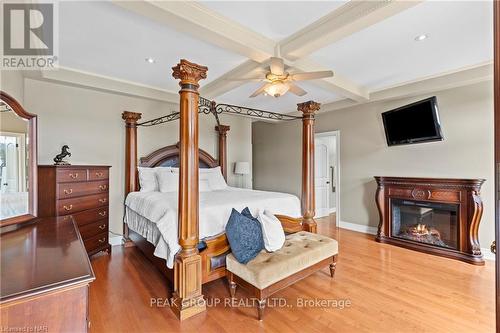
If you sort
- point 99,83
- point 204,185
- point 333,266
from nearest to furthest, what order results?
point 333,266 < point 99,83 < point 204,185

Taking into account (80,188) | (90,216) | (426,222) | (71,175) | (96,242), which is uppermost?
(71,175)

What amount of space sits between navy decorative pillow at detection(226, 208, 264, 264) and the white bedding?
0.70ft

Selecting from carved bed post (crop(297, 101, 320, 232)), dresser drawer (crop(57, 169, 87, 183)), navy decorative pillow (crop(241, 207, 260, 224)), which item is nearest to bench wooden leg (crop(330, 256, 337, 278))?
carved bed post (crop(297, 101, 320, 232))

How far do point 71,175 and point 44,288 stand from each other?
261cm

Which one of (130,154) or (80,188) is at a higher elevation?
(130,154)

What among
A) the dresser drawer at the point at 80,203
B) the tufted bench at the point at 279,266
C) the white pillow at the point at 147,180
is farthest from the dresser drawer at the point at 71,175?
the tufted bench at the point at 279,266

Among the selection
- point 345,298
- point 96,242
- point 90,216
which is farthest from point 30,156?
point 345,298

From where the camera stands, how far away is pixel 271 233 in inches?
98.9

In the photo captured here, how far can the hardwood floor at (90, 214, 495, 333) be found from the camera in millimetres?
2012

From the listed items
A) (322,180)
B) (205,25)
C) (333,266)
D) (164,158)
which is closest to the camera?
(205,25)

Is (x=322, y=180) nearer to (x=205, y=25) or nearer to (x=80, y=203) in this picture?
(x=205, y=25)

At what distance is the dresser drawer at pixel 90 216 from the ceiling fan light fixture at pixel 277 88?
2.87 metres

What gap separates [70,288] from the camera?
3.02 ft

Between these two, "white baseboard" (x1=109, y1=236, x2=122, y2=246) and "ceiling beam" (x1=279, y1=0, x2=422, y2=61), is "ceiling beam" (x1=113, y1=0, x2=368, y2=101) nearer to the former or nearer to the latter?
"ceiling beam" (x1=279, y1=0, x2=422, y2=61)
